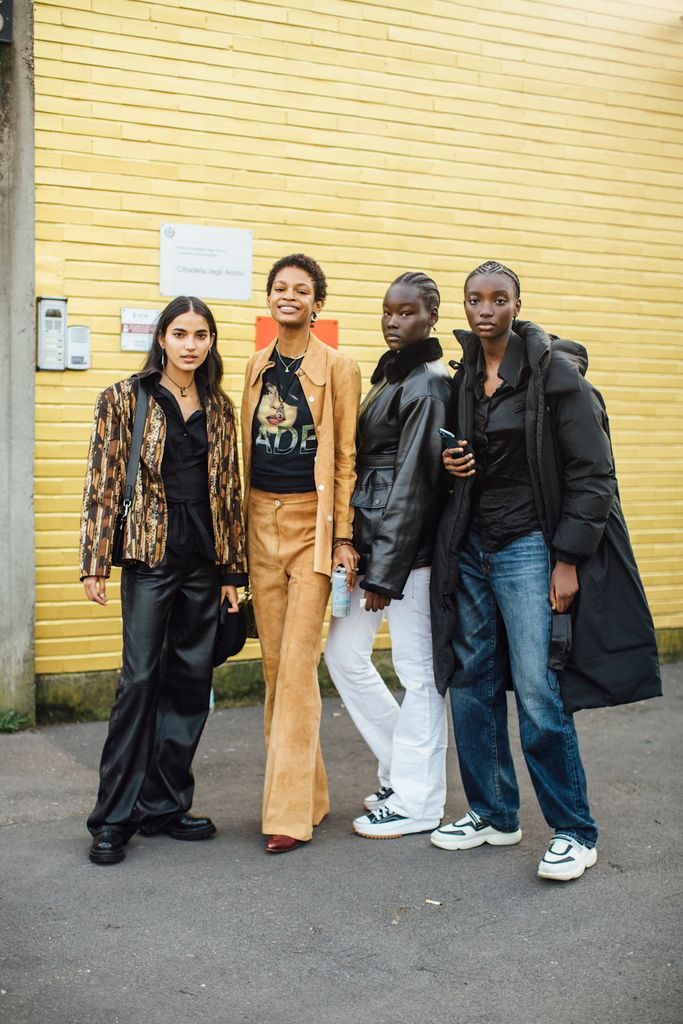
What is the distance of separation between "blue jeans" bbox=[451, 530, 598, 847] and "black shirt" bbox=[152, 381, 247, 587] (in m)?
1.06

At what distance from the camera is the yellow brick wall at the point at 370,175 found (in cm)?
638

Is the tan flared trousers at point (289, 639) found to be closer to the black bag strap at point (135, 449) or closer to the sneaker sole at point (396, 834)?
the sneaker sole at point (396, 834)

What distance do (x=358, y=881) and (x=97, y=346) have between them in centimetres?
351

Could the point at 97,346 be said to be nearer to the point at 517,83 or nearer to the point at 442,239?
the point at 442,239

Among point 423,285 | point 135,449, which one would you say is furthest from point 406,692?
point 423,285

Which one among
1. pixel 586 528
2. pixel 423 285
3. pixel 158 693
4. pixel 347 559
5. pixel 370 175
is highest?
pixel 370 175

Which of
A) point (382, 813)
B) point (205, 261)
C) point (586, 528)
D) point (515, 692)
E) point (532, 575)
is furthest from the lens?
point (205, 261)

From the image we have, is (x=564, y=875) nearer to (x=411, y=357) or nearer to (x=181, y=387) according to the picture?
(x=411, y=357)

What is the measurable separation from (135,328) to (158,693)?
2.63 m

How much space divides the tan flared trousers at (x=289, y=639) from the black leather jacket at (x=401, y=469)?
0.25 meters

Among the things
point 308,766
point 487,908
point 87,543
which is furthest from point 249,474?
point 487,908

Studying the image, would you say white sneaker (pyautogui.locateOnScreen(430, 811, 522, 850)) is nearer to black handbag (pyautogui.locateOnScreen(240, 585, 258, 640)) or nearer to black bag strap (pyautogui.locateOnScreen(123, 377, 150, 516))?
black handbag (pyautogui.locateOnScreen(240, 585, 258, 640))

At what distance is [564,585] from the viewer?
414 centimetres

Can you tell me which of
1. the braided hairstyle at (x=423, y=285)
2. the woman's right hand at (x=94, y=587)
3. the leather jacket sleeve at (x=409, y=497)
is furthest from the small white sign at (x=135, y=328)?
the leather jacket sleeve at (x=409, y=497)
